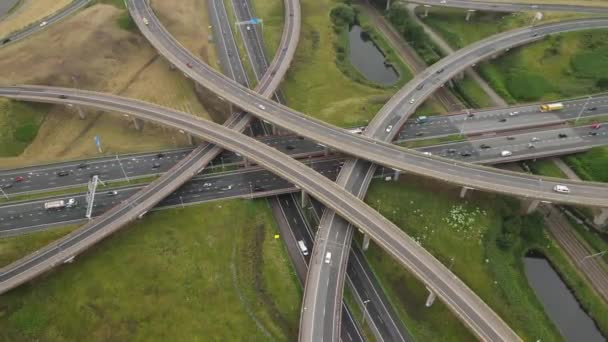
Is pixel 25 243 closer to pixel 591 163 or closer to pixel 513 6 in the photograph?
pixel 591 163

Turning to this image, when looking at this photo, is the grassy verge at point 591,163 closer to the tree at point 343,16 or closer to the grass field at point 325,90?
the grass field at point 325,90

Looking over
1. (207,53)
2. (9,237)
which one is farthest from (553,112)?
(9,237)

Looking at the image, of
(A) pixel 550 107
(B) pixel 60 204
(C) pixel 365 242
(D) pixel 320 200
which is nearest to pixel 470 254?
(C) pixel 365 242

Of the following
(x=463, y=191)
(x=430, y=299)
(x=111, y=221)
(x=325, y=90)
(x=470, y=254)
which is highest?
(x=325, y=90)

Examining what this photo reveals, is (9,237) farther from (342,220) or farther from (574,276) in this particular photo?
(574,276)

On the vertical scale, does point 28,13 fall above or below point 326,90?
above
